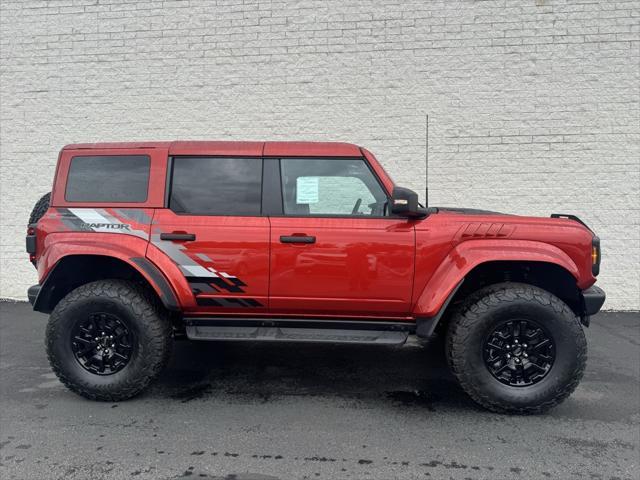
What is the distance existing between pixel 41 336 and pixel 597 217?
757 cm

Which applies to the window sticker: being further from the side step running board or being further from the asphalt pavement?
the asphalt pavement

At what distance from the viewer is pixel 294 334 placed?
3.11 m

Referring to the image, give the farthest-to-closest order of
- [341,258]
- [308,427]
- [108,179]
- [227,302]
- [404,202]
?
[108,179]
[227,302]
[341,258]
[404,202]
[308,427]

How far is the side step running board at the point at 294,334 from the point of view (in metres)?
3.04

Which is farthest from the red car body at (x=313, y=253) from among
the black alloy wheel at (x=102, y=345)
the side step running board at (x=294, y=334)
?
the black alloy wheel at (x=102, y=345)

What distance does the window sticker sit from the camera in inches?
123

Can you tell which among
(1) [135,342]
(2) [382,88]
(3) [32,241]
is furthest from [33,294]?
(2) [382,88]

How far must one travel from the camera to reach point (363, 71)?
19.3ft

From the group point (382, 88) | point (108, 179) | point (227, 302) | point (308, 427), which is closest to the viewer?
point (308, 427)

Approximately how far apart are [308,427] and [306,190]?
1725 millimetres

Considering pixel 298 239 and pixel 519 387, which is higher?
pixel 298 239

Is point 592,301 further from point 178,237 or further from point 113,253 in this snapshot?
point 113,253

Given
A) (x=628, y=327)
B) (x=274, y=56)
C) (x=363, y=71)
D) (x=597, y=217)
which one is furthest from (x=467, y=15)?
(x=628, y=327)

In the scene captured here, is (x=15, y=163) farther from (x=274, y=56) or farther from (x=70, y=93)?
(x=274, y=56)
